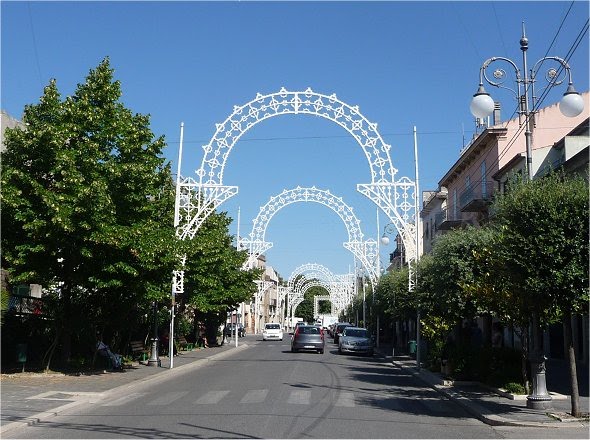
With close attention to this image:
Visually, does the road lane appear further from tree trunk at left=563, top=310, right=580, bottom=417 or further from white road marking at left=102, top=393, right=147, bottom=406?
tree trunk at left=563, top=310, right=580, bottom=417

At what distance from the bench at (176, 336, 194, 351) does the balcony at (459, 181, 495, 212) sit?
1813 centimetres

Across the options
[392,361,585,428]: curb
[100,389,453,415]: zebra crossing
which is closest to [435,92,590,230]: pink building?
[392,361,585,428]: curb

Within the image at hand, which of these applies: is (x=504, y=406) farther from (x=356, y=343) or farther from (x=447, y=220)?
(x=447, y=220)

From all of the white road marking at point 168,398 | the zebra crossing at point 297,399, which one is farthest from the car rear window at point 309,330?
the white road marking at point 168,398

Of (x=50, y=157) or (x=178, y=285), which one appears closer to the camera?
(x=50, y=157)

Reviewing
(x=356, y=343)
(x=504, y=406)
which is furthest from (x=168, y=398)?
(x=356, y=343)

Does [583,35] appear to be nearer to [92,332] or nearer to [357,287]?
[92,332]

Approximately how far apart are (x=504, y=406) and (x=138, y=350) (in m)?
19.7

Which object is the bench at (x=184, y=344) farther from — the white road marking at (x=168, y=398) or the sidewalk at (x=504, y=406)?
the white road marking at (x=168, y=398)

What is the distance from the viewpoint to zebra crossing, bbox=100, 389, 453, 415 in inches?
626

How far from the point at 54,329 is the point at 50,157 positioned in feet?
23.1

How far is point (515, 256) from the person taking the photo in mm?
13281

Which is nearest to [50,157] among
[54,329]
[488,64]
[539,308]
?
[54,329]

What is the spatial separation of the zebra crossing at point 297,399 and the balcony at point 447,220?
29817mm
